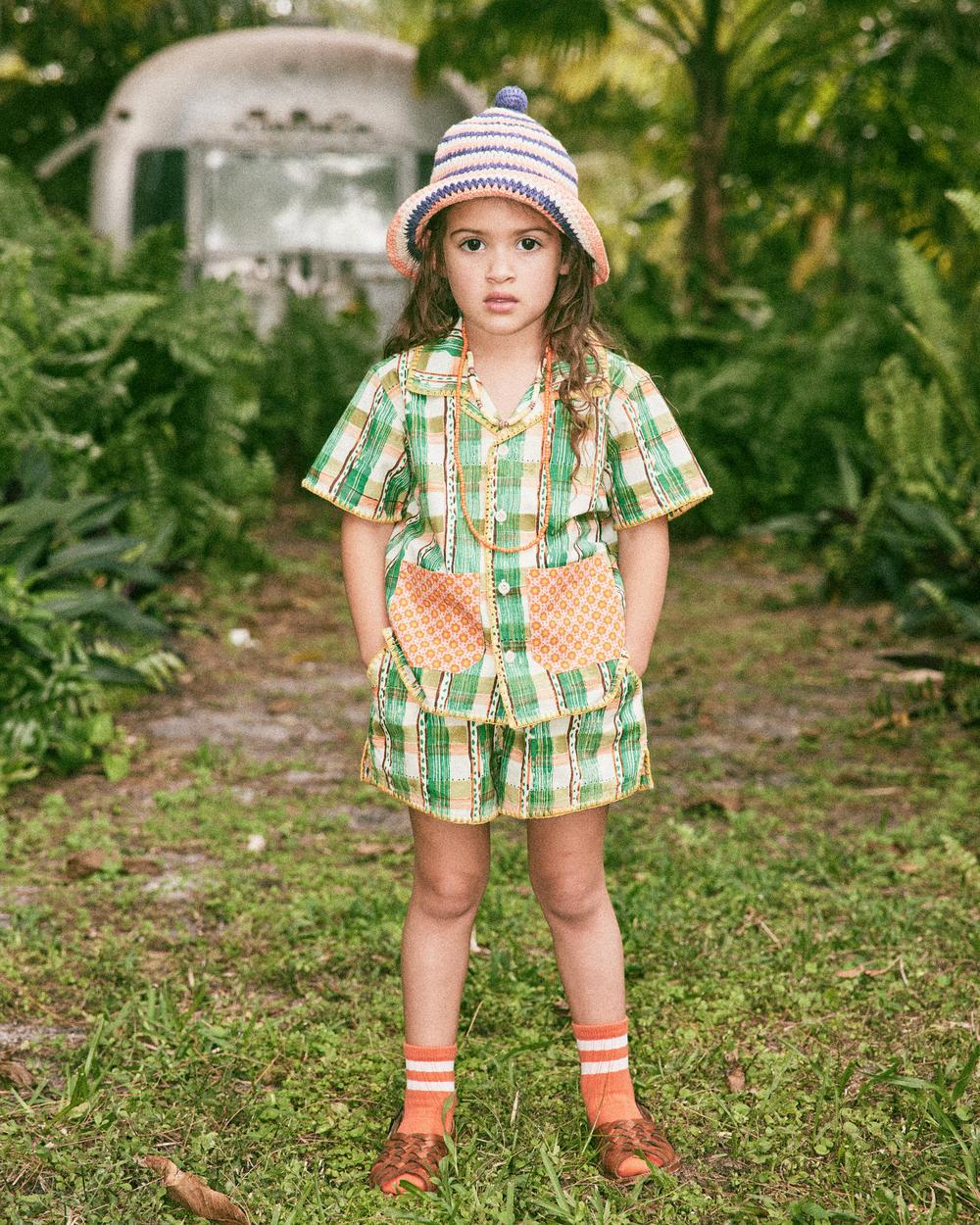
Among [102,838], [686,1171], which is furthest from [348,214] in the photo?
[686,1171]

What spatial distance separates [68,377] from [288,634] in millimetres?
1387

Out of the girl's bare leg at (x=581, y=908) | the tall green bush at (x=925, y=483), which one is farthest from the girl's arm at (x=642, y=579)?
the tall green bush at (x=925, y=483)

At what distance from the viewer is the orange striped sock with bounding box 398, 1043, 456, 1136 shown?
7.65 feet

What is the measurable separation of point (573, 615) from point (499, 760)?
268 mm

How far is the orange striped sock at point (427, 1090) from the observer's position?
2.33 metres

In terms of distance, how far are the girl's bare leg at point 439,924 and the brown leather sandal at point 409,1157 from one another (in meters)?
0.15

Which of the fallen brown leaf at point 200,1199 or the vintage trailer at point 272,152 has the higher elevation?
the vintage trailer at point 272,152

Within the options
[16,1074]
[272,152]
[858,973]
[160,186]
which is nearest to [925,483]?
[858,973]

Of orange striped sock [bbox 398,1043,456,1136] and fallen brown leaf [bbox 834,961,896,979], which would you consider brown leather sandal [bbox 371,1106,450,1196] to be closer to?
orange striped sock [bbox 398,1043,456,1136]

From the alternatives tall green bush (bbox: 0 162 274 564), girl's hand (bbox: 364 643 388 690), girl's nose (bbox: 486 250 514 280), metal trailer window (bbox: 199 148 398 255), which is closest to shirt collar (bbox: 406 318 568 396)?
girl's nose (bbox: 486 250 514 280)

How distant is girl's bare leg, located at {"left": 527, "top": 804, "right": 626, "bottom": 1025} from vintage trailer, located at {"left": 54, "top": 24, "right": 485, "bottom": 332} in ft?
23.6

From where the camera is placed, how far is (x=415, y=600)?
2.25m

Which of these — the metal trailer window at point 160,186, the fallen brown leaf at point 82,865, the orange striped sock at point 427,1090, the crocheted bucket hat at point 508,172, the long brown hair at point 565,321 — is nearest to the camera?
the crocheted bucket hat at point 508,172

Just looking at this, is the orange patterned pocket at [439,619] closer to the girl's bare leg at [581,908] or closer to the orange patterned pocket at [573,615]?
the orange patterned pocket at [573,615]
